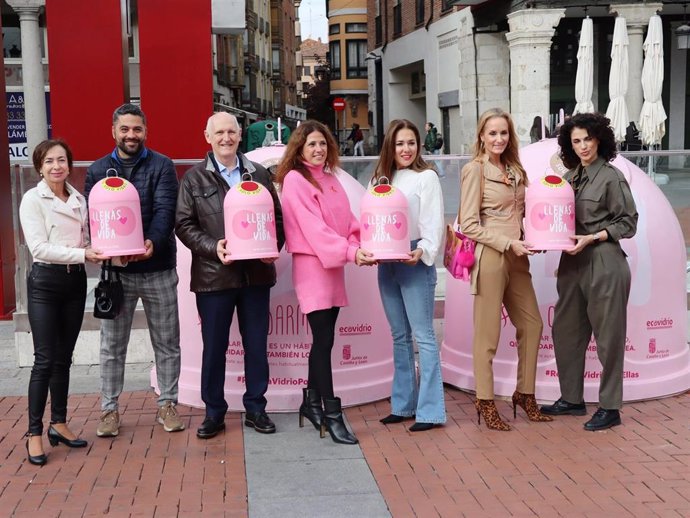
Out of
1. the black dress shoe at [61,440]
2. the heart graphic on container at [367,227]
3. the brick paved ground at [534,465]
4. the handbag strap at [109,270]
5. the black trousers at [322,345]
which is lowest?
the brick paved ground at [534,465]

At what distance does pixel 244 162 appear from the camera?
5.59 meters

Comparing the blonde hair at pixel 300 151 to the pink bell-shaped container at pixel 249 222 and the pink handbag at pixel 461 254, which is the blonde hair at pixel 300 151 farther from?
the pink handbag at pixel 461 254

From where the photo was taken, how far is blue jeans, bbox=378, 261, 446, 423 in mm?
5660

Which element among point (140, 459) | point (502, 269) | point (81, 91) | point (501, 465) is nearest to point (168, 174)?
point (140, 459)

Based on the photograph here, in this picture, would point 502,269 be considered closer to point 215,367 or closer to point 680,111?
point 215,367

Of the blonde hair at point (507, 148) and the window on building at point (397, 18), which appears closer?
the blonde hair at point (507, 148)

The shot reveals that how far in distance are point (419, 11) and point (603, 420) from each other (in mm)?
30163

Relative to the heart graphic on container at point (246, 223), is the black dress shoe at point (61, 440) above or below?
below

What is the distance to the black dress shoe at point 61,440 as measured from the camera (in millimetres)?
5520

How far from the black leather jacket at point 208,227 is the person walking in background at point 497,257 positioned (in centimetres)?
118

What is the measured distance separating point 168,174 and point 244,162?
0.45m

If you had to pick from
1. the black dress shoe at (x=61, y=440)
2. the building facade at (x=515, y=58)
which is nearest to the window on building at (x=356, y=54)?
the building facade at (x=515, y=58)

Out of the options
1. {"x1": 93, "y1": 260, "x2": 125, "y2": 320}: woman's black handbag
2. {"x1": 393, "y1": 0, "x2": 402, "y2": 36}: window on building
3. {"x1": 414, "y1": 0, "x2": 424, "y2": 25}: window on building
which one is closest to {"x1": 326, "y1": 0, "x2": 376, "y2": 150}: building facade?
{"x1": 393, "y1": 0, "x2": 402, "y2": 36}: window on building

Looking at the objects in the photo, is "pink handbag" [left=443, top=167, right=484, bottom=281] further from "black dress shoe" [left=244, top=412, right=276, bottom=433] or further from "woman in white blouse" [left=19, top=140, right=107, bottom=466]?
"woman in white blouse" [left=19, top=140, right=107, bottom=466]
